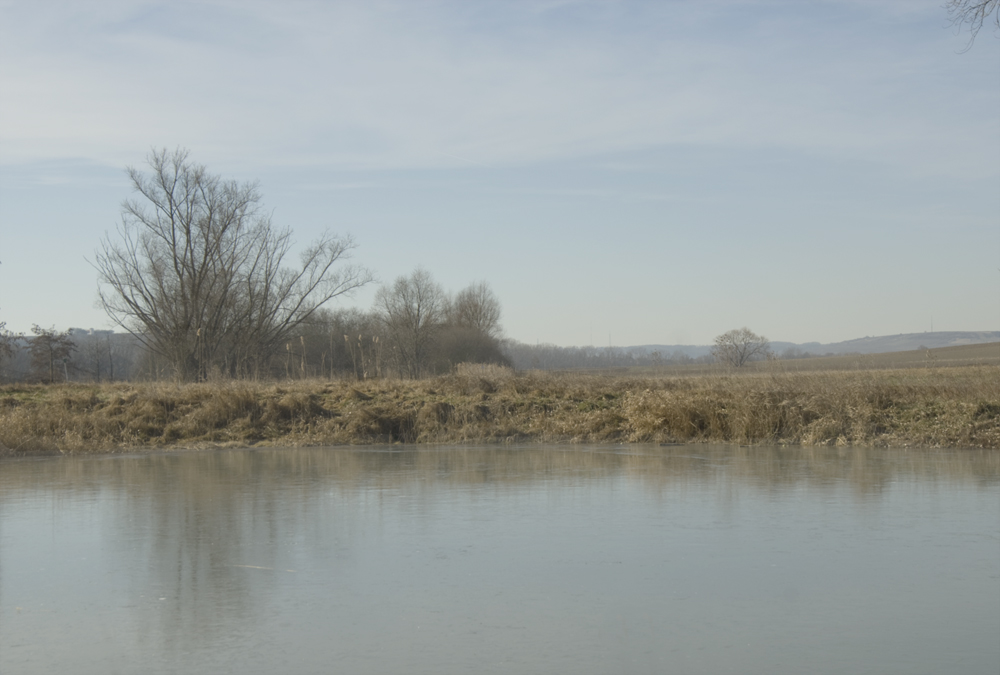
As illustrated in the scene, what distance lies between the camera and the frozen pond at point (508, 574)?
4.71 meters

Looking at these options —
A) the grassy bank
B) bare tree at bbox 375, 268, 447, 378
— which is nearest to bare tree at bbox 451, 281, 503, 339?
bare tree at bbox 375, 268, 447, 378

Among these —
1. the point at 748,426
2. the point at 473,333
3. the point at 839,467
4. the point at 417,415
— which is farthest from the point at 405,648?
the point at 473,333

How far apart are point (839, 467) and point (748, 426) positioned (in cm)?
499

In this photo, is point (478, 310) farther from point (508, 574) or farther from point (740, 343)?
point (508, 574)

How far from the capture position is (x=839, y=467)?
12648mm

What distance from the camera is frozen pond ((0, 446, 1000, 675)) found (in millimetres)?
4715

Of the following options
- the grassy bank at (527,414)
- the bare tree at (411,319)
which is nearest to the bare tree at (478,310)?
the bare tree at (411,319)

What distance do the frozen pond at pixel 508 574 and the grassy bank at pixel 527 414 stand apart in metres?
5.27

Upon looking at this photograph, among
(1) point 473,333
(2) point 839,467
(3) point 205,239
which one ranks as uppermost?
(3) point 205,239

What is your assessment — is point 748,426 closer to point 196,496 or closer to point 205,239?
point 196,496

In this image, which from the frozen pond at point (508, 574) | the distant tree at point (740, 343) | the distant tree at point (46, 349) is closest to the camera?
the frozen pond at point (508, 574)

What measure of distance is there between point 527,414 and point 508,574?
13.9 meters

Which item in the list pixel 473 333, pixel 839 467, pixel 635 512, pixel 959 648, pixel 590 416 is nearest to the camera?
pixel 959 648

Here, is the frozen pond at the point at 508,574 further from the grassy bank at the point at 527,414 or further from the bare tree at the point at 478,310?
the bare tree at the point at 478,310
